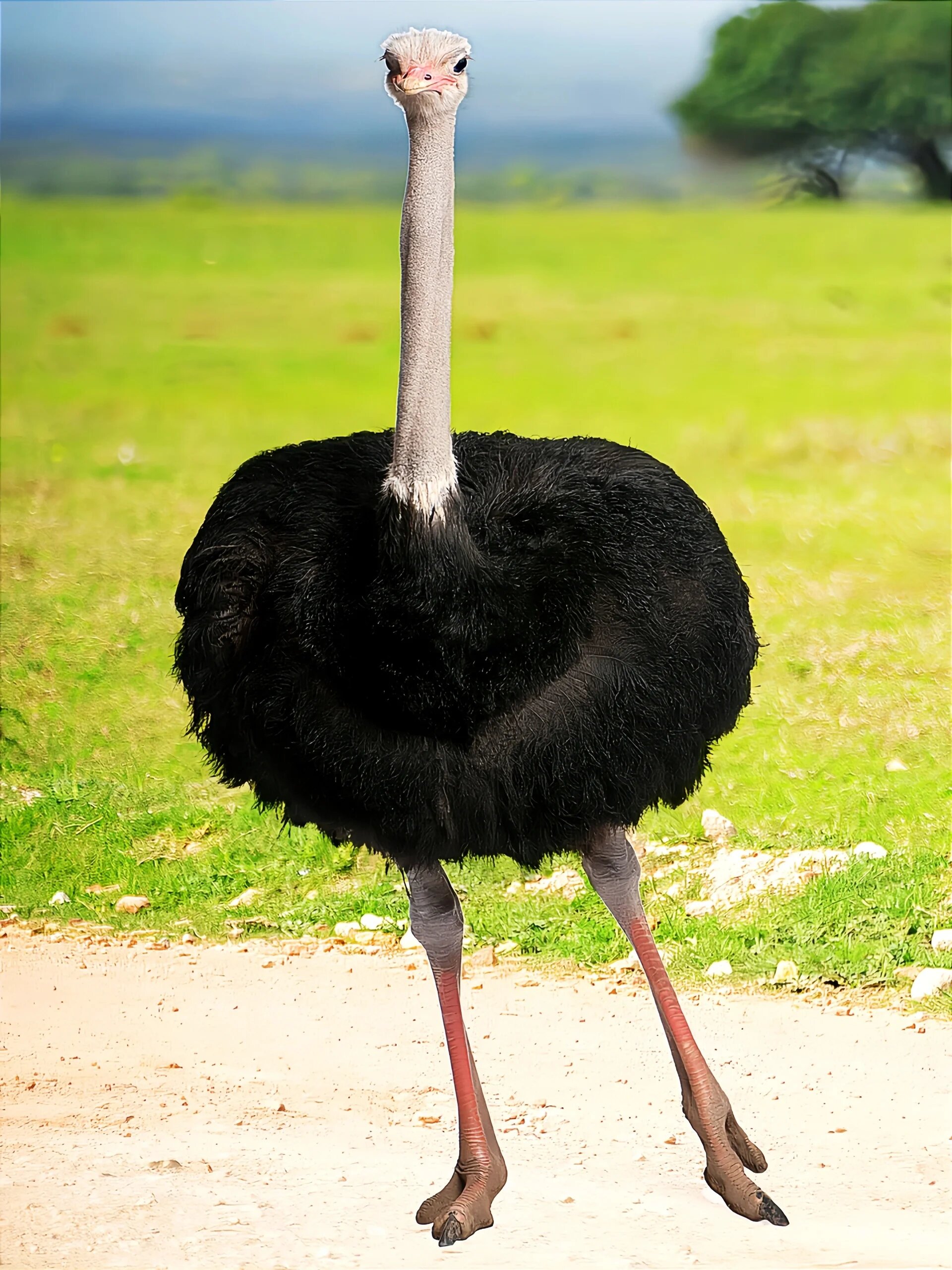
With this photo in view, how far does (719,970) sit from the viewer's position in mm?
4984

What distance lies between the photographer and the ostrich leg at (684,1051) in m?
3.73

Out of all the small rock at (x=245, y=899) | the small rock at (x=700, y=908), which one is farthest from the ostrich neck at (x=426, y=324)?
the small rock at (x=245, y=899)

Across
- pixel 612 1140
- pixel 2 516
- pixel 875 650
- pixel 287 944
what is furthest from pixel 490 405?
pixel 612 1140

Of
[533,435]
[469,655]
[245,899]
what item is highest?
[533,435]

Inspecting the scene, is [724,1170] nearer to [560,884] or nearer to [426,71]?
[560,884]

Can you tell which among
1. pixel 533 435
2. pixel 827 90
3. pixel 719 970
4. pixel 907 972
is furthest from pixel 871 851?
pixel 827 90

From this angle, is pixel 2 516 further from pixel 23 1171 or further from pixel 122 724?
pixel 23 1171

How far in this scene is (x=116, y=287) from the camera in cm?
1278

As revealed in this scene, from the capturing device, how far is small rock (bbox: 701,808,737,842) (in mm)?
5633

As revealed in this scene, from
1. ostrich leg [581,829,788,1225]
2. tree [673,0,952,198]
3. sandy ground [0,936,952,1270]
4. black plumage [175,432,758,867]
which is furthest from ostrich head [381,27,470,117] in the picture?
tree [673,0,952,198]

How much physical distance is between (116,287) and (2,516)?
4.29 metres

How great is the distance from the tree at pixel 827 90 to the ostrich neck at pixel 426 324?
9098 mm

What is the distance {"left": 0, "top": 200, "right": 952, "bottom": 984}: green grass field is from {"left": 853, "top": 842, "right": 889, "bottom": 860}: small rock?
0.04 m

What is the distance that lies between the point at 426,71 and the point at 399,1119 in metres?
2.43
